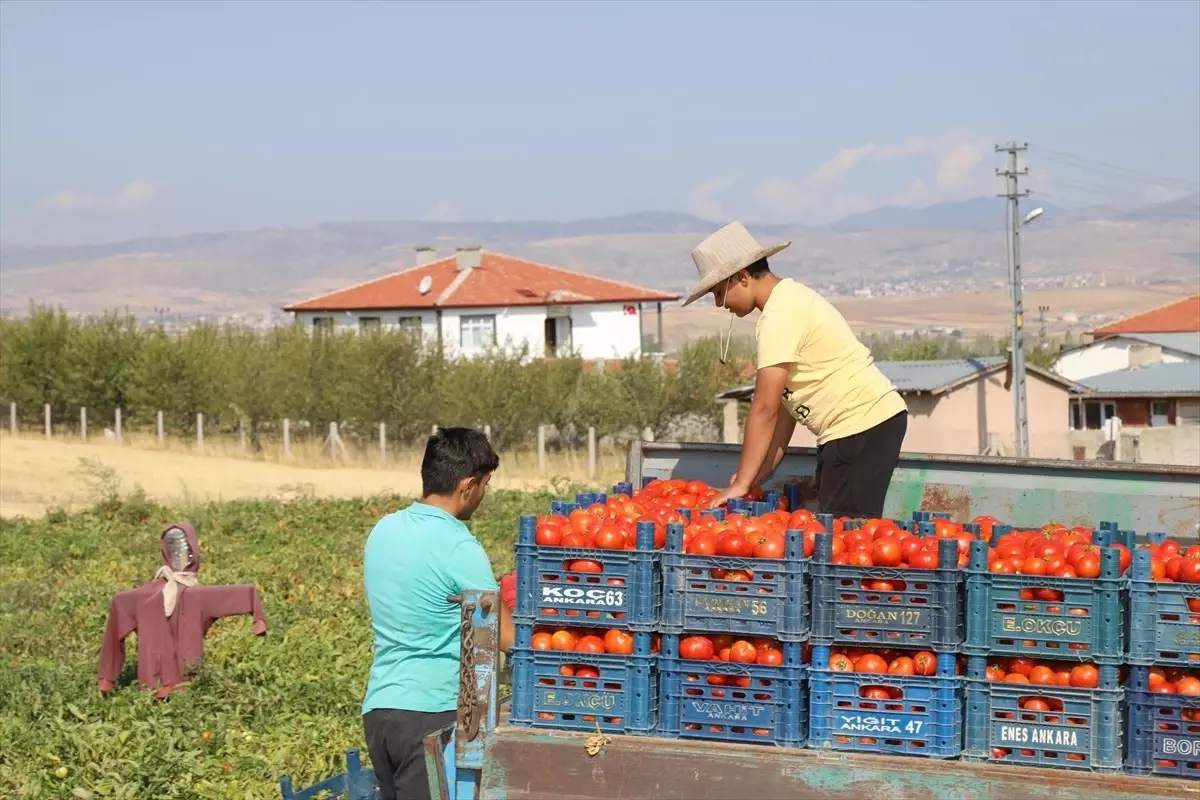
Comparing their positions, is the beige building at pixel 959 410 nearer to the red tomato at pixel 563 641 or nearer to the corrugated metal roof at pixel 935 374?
the corrugated metal roof at pixel 935 374

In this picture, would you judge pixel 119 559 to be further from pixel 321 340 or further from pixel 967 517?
pixel 321 340

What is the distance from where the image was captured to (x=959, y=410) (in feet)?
139

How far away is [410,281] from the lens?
74.0 m

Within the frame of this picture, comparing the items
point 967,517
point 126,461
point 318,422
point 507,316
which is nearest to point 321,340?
point 318,422

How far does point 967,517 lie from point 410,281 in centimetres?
6730

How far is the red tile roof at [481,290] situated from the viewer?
68875mm

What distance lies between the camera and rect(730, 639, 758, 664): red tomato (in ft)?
15.8

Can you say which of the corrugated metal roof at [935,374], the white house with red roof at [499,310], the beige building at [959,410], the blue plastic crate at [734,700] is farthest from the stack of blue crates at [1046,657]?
the white house with red roof at [499,310]

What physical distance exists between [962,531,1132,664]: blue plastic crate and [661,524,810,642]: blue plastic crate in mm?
524

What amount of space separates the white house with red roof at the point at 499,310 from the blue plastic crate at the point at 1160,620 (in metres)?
61.3

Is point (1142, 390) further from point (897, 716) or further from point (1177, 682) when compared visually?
point (897, 716)

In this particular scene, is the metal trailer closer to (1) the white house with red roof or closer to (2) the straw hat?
(2) the straw hat

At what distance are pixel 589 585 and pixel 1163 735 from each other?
1791 mm

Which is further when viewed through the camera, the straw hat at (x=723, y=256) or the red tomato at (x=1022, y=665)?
the straw hat at (x=723, y=256)
